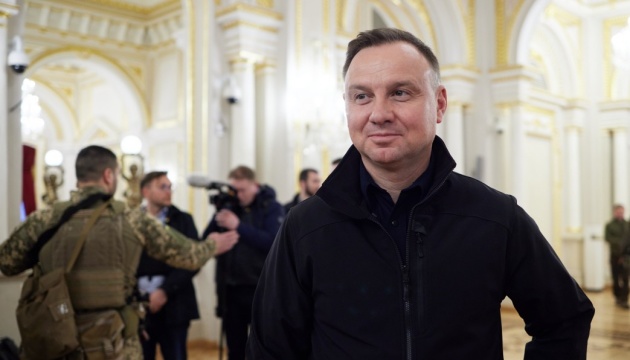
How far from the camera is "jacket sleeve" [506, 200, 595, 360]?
1354 millimetres

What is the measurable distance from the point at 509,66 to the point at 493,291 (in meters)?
8.57

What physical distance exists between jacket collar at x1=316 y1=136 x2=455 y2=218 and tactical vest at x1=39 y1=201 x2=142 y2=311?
176cm

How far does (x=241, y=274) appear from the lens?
4234 mm

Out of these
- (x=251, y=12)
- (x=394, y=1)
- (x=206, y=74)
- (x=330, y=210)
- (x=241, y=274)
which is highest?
(x=394, y=1)

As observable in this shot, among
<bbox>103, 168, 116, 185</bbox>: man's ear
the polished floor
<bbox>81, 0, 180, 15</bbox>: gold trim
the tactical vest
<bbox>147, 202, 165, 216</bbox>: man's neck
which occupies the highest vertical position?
<bbox>81, 0, 180, 15</bbox>: gold trim

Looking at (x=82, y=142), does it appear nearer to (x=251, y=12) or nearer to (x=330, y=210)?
(x=251, y=12)

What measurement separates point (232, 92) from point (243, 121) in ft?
1.02

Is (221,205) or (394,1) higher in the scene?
(394,1)

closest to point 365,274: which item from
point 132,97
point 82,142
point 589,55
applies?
point 132,97

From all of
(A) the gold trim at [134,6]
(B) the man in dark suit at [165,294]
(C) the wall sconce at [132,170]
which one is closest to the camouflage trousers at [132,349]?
(B) the man in dark suit at [165,294]

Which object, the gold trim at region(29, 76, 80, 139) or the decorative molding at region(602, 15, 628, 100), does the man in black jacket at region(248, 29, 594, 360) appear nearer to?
the decorative molding at region(602, 15, 628, 100)

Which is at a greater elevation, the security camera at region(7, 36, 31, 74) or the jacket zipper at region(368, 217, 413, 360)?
the security camera at region(7, 36, 31, 74)

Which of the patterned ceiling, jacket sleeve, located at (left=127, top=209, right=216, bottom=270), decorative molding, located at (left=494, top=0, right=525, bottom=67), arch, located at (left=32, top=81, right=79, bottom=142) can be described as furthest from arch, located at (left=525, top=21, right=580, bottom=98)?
jacket sleeve, located at (left=127, top=209, right=216, bottom=270)

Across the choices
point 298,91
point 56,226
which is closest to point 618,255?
point 298,91
